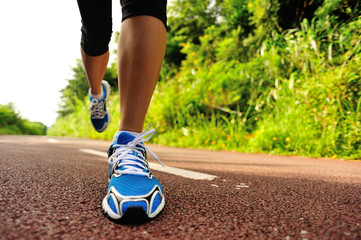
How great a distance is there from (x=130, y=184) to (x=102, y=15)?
104 cm

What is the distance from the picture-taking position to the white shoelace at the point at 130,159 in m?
1.06

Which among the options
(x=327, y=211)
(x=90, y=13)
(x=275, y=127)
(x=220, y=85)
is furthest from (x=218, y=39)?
(x=327, y=211)

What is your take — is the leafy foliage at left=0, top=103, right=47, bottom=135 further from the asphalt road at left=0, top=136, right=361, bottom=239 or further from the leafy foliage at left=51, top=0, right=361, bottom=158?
the asphalt road at left=0, top=136, right=361, bottom=239

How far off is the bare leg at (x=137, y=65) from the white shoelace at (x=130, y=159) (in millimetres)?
78

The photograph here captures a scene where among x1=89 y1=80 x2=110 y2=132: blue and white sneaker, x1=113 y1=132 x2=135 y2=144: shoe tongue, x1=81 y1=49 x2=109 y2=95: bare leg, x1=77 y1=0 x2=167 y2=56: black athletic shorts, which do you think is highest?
x1=77 y1=0 x2=167 y2=56: black athletic shorts

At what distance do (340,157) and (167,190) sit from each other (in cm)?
310

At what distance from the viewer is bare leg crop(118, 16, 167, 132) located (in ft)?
3.73

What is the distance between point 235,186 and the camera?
58.5 inches

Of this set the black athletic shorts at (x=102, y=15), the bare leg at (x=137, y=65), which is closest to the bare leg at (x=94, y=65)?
the black athletic shorts at (x=102, y=15)

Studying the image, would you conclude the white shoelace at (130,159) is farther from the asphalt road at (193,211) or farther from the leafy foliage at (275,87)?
the leafy foliage at (275,87)

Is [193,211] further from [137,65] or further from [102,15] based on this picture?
[102,15]

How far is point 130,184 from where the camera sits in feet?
3.18

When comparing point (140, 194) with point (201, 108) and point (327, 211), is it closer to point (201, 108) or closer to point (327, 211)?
point (327, 211)

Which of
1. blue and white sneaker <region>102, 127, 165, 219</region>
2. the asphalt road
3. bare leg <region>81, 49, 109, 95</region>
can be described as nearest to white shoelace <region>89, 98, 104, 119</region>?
bare leg <region>81, 49, 109, 95</region>
